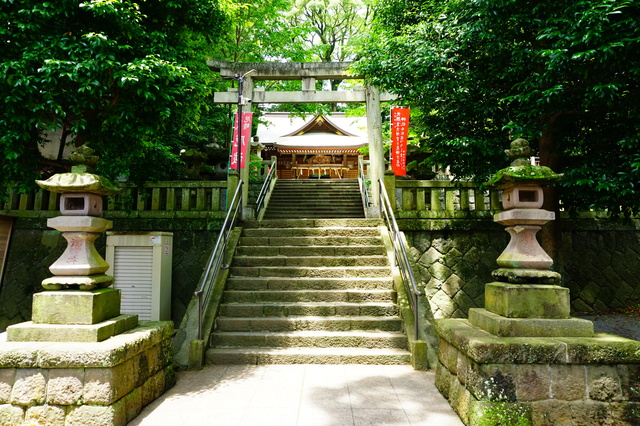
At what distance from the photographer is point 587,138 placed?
5.96m

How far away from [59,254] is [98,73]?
15.6 ft

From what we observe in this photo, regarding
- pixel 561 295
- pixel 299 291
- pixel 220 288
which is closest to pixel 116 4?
pixel 220 288

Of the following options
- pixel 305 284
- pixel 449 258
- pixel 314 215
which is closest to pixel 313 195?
pixel 314 215

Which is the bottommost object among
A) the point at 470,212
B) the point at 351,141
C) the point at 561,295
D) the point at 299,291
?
the point at 299,291

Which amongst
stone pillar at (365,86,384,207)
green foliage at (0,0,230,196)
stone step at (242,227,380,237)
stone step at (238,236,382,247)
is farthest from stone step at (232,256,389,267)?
stone pillar at (365,86,384,207)

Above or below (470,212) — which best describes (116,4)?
above

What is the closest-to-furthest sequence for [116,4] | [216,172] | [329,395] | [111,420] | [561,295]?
1. [111,420]
2. [561,295]
3. [329,395]
4. [116,4]
5. [216,172]

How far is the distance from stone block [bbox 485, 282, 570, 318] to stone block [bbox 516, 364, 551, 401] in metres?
0.45

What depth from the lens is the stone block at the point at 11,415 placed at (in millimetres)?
2984

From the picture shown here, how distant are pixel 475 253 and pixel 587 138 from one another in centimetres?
283

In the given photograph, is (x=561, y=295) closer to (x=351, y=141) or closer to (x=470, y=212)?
(x=470, y=212)

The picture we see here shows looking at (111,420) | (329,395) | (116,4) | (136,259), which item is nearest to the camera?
(111,420)

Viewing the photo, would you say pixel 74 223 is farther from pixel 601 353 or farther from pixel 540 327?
pixel 601 353

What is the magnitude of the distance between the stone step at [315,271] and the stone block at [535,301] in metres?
2.97
